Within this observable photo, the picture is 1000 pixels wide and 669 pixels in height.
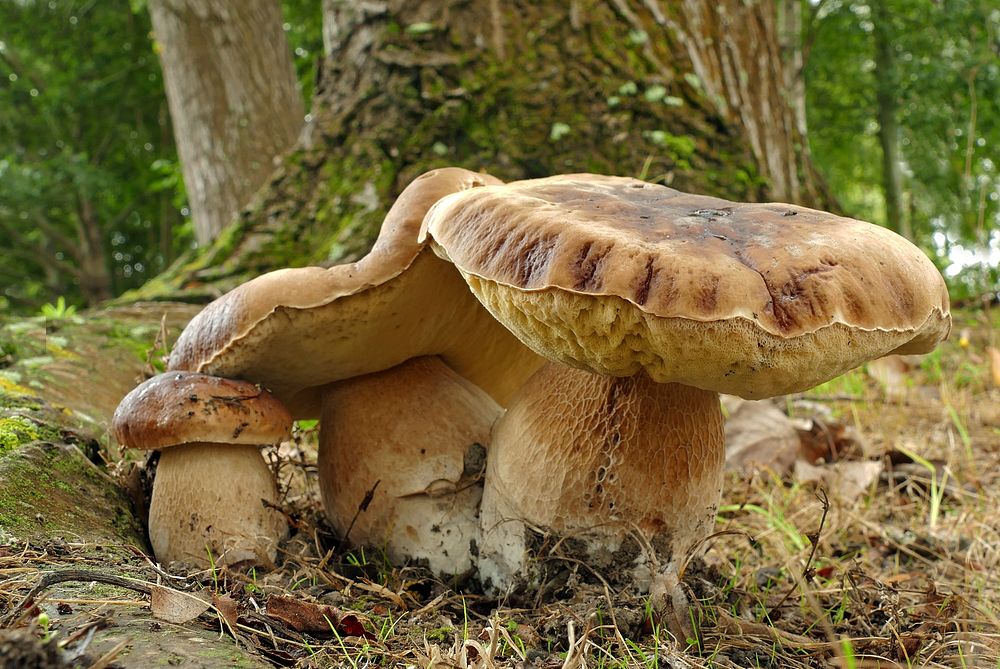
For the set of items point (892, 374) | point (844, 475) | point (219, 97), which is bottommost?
point (892, 374)

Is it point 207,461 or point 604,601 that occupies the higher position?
point 207,461

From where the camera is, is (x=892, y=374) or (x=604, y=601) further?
(x=892, y=374)

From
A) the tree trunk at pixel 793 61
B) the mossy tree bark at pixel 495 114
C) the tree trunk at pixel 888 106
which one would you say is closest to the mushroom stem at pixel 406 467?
the mossy tree bark at pixel 495 114

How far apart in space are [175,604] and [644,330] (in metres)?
1.05

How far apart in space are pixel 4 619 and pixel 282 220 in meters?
2.79

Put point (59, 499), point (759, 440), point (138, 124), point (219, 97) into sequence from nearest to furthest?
point (59, 499) < point (759, 440) < point (219, 97) < point (138, 124)

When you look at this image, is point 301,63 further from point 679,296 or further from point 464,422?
point 679,296

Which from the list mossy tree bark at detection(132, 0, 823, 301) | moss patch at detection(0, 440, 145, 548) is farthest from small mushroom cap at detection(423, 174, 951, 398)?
mossy tree bark at detection(132, 0, 823, 301)

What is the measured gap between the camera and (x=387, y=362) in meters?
2.21

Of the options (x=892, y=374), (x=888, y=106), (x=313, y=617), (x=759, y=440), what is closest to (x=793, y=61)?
(x=892, y=374)

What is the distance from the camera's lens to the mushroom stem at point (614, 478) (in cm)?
175

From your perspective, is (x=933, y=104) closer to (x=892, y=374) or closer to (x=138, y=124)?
(x=892, y=374)

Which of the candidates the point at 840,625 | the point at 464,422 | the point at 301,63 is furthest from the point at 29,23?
the point at 840,625

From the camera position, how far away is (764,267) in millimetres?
1327
